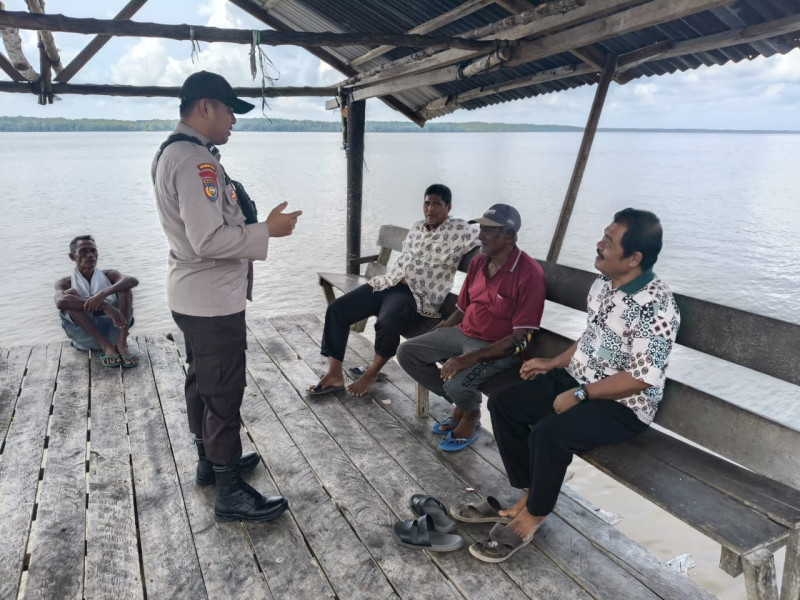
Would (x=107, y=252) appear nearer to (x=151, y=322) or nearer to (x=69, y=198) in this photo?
(x=151, y=322)

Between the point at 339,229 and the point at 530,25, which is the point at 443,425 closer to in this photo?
the point at 530,25

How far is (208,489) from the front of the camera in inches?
111

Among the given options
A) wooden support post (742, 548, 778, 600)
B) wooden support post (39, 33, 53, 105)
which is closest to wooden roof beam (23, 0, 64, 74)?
wooden support post (39, 33, 53, 105)

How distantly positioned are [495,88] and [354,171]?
1935mm

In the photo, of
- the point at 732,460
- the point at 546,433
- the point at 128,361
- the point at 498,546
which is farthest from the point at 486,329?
the point at 128,361

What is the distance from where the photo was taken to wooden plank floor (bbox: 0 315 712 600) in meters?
2.22

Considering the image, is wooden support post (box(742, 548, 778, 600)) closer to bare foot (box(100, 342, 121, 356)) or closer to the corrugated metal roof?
the corrugated metal roof

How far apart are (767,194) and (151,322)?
29.2m

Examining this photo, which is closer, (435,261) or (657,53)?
(657,53)

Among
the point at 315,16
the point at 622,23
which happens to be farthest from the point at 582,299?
the point at 315,16

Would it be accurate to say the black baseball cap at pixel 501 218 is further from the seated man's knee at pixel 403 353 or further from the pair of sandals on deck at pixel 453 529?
the pair of sandals on deck at pixel 453 529

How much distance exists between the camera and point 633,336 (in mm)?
2342

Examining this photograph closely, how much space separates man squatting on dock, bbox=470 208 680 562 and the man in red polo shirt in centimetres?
50

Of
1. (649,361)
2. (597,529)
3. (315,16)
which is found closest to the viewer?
(649,361)
